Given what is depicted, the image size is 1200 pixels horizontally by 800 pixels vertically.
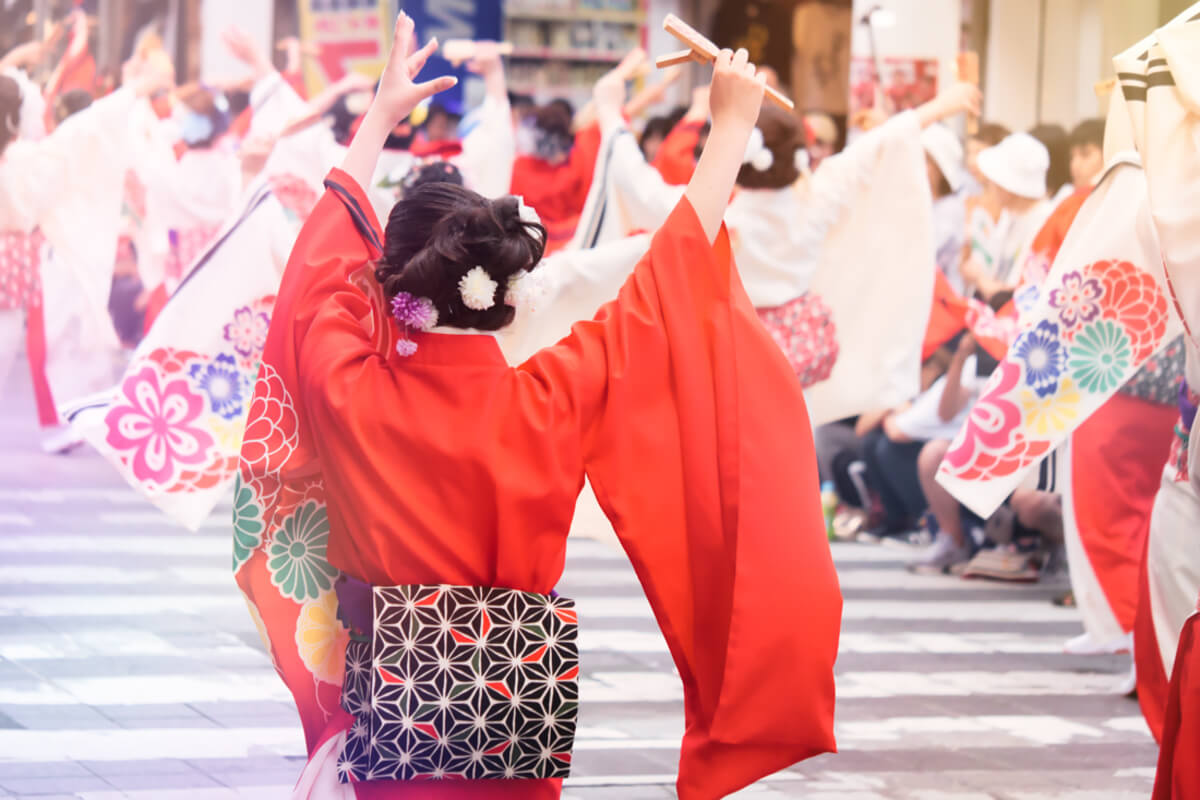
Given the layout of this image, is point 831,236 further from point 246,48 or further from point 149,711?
point 149,711

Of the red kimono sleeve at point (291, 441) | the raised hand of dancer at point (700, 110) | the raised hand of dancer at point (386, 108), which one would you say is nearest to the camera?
the red kimono sleeve at point (291, 441)

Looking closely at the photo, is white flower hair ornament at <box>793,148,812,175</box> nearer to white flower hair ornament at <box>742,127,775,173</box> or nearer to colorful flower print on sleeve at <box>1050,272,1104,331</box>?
white flower hair ornament at <box>742,127,775,173</box>

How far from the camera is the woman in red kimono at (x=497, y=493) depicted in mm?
1995

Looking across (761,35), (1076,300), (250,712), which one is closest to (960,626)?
(1076,300)

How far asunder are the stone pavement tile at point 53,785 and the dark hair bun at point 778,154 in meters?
3.22

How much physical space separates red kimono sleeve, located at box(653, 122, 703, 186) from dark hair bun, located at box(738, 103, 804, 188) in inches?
36.8

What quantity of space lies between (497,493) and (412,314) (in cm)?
30

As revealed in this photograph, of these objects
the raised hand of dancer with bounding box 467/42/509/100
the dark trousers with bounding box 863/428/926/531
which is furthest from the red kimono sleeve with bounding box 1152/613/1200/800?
the dark trousers with bounding box 863/428/926/531

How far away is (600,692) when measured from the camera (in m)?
4.14

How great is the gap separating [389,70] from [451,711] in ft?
3.61

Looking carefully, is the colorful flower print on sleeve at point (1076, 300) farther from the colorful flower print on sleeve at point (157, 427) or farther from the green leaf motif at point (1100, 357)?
the colorful flower print on sleeve at point (157, 427)

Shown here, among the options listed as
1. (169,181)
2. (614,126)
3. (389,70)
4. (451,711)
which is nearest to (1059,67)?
(614,126)

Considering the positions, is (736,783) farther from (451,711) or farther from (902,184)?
(902,184)

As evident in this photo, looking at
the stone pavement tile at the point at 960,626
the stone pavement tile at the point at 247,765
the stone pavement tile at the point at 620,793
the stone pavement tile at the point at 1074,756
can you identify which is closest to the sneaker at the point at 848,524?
the stone pavement tile at the point at 960,626
